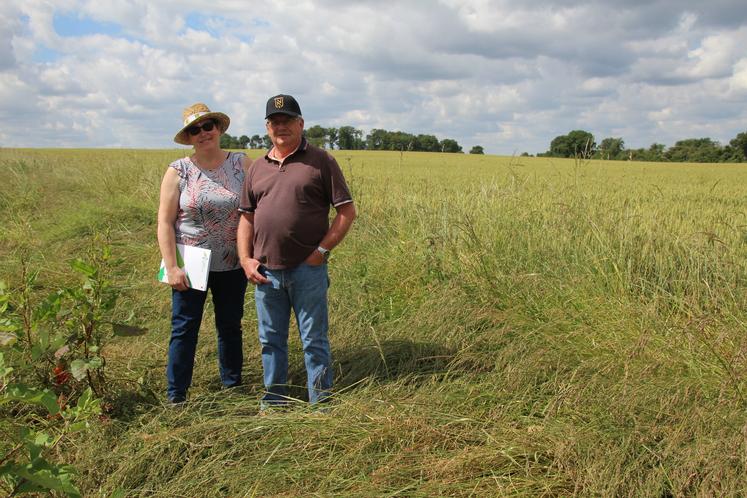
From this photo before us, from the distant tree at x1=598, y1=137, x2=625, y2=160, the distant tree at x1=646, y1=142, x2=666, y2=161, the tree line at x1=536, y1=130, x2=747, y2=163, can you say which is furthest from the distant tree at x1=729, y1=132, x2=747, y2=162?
the distant tree at x1=598, y1=137, x2=625, y2=160

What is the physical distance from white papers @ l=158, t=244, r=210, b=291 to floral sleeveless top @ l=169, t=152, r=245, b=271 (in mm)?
61

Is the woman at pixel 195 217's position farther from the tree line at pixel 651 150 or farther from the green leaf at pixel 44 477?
the tree line at pixel 651 150

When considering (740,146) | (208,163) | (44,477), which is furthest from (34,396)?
(740,146)

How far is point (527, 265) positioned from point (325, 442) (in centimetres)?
213

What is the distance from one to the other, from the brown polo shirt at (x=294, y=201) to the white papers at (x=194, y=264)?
0.36 metres

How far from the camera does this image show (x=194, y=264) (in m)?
3.16

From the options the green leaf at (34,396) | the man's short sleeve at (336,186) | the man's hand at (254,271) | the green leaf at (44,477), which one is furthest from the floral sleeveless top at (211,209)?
the green leaf at (44,477)

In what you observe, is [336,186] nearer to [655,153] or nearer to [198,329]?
[198,329]

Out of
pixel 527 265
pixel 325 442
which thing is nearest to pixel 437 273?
pixel 527 265

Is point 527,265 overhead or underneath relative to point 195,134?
underneath

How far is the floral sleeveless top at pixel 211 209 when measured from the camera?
10.4 ft

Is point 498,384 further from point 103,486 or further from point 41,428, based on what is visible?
point 41,428

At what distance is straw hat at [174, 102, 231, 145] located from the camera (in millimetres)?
3086

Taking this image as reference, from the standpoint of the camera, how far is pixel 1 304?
254 cm
